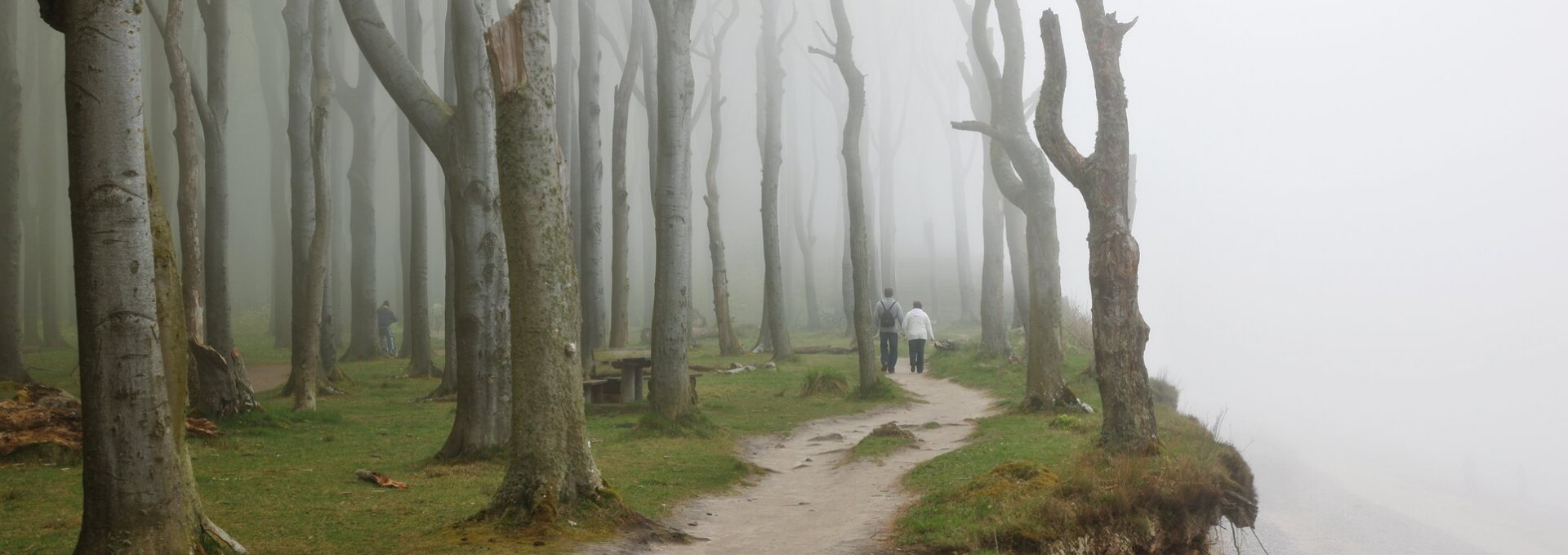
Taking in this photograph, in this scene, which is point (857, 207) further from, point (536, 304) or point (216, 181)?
point (536, 304)

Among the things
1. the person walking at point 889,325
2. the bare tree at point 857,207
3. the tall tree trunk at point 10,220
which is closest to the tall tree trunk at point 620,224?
the bare tree at point 857,207

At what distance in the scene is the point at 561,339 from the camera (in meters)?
8.38

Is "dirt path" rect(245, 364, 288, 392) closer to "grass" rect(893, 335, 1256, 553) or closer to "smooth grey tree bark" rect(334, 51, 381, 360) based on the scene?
"smooth grey tree bark" rect(334, 51, 381, 360)

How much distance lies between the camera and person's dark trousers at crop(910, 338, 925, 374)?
2398cm

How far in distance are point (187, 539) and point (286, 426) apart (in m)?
7.74

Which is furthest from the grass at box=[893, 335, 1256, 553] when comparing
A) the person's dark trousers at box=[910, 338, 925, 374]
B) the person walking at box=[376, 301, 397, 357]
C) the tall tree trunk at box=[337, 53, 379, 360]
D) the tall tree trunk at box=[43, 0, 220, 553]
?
the person walking at box=[376, 301, 397, 357]

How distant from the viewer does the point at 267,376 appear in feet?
72.3

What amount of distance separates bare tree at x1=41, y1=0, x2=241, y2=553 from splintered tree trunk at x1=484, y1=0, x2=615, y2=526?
2.51 metres

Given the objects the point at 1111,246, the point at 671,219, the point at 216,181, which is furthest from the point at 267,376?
the point at 1111,246

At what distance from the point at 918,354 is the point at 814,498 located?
1367cm

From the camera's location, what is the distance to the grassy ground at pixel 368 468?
7875mm

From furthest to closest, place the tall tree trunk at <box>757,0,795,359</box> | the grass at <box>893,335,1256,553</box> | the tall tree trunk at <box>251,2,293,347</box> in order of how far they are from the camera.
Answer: the tall tree trunk at <box>251,2,293,347</box> < the tall tree trunk at <box>757,0,795,359</box> < the grass at <box>893,335,1256,553</box>

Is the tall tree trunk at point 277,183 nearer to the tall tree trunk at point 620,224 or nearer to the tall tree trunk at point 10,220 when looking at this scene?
the tall tree trunk at point 620,224

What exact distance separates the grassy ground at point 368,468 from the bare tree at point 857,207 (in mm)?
783
